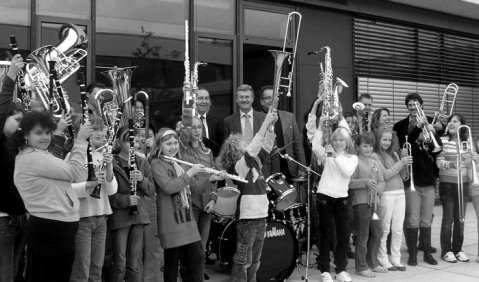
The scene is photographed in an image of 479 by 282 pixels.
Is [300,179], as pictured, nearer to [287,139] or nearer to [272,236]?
[287,139]

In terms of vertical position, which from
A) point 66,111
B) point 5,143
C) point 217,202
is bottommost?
point 217,202

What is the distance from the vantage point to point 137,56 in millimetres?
7625

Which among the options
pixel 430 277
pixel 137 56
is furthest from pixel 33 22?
pixel 430 277

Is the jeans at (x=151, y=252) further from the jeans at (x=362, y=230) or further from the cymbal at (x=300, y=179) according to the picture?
the jeans at (x=362, y=230)

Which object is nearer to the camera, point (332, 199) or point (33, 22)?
point (332, 199)

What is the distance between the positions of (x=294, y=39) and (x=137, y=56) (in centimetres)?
293

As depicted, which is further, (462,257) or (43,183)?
(462,257)

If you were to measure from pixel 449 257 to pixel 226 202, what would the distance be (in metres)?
3.37

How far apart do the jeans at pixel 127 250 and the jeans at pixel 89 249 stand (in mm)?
195

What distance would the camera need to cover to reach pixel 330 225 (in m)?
5.84

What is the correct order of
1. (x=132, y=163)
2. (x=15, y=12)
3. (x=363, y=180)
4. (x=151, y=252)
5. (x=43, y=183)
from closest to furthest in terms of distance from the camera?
(x=43, y=183) → (x=132, y=163) → (x=151, y=252) → (x=363, y=180) → (x=15, y=12)

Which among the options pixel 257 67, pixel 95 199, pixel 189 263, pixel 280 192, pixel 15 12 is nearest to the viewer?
pixel 95 199

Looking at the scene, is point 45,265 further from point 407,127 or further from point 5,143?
point 407,127

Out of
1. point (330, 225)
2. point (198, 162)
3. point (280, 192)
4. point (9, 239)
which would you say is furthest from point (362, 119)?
point (9, 239)
